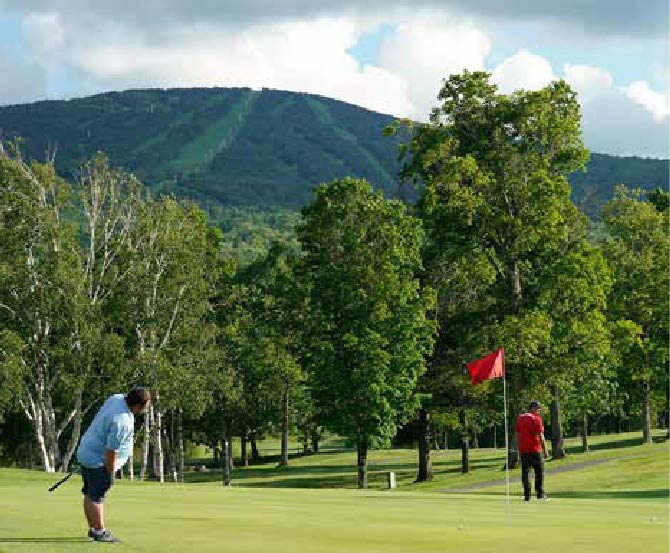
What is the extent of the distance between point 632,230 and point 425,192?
27.4 meters

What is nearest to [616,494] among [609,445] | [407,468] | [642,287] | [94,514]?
[94,514]

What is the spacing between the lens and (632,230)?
7981 centimetres

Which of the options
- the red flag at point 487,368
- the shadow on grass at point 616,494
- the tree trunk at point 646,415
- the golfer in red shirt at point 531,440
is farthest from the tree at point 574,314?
the red flag at point 487,368

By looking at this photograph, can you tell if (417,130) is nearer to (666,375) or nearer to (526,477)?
(666,375)

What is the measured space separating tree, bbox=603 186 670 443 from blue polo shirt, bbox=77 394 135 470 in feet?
202

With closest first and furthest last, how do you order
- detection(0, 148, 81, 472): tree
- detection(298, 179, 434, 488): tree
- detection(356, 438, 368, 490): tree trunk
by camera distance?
detection(298, 179, 434, 488): tree < detection(356, 438, 368, 490): tree trunk < detection(0, 148, 81, 472): tree

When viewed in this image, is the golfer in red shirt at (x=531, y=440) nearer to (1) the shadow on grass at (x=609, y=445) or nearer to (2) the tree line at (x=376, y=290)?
(2) the tree line at (x=376, y=290)

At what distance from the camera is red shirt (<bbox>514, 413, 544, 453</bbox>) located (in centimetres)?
2694

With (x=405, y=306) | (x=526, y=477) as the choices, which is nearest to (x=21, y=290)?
(x=405, y=306)

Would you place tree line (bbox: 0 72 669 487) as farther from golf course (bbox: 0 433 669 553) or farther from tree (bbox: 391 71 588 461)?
golf course (bbox: 0 433 669 553)

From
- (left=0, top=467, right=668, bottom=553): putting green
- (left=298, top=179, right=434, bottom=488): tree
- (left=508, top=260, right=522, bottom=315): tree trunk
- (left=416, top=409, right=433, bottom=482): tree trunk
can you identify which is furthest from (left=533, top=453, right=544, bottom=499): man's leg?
(left=416, top=409, right=433, bottom=482): tree trunk

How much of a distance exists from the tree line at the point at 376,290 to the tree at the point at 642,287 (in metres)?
6.19

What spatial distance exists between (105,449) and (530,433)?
14900 millimetres

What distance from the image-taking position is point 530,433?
89.0 feet
